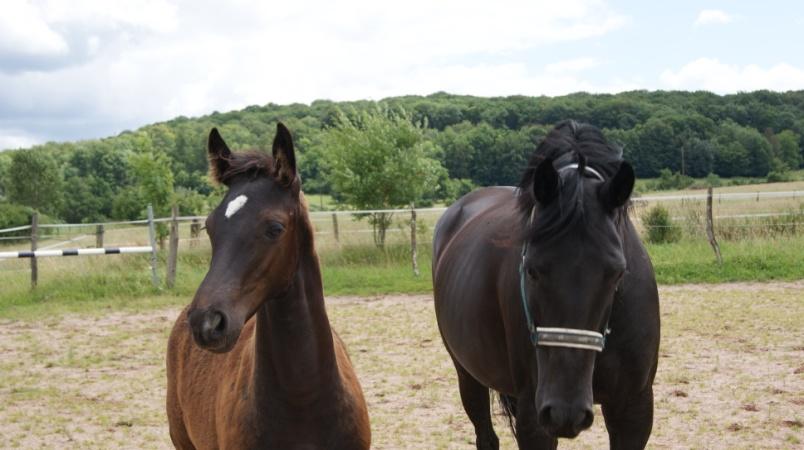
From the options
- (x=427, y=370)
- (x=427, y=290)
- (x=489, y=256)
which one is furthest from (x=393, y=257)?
(x=489, y=256)

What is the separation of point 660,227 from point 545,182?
14.7 meters

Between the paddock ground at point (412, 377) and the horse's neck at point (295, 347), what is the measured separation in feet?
8.51

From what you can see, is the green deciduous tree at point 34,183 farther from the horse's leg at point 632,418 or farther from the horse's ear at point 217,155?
the horse's leg at point 632,418

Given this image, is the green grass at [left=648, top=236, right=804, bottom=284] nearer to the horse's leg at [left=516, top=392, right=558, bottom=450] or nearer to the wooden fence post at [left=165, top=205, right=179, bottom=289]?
the wooden fence post at [left=165, top=205, right=179, bottom=289]

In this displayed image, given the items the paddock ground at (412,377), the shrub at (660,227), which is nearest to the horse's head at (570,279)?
the paddock ground at (412,377)

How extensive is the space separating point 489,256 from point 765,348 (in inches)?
218

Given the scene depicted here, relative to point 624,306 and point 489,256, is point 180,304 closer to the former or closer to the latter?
point 489,256

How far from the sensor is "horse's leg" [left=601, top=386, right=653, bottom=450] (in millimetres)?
3129

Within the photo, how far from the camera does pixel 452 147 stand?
29.0m

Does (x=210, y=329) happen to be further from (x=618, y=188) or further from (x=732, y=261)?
(x=732, y=261)

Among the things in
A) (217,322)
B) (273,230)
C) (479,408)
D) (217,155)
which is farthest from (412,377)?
(217,322)

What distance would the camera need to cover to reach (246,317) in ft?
7.95

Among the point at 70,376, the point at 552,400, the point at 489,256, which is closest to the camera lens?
the point at 552,400

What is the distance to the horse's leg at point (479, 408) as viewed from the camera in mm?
4594
